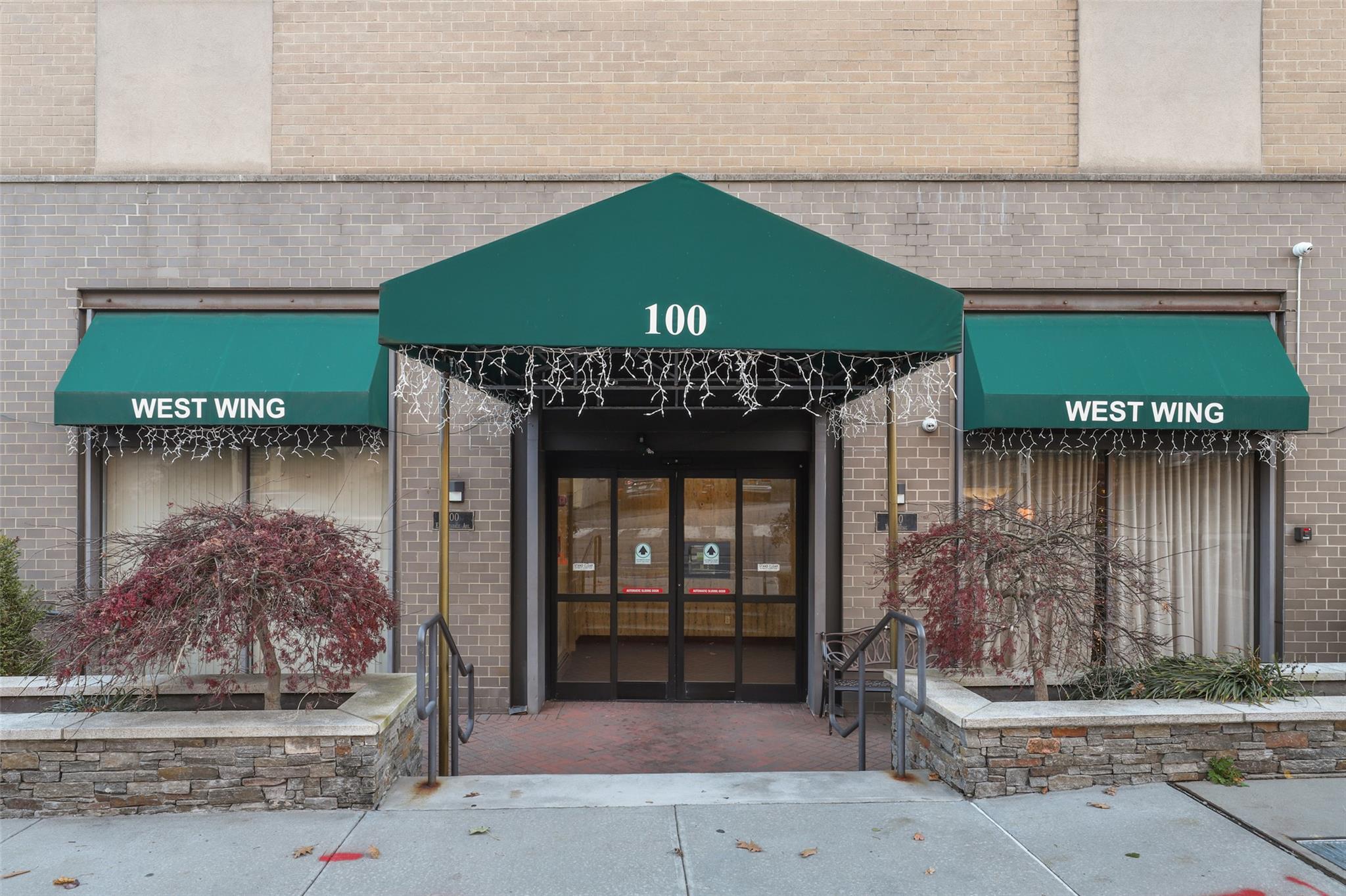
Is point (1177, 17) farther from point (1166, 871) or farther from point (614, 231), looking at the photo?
point (1166, 871)

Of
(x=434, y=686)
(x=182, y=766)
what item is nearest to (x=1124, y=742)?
(x=434, y=686)

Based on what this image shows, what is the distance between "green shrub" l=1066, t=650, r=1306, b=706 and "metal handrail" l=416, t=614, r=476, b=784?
468 cm

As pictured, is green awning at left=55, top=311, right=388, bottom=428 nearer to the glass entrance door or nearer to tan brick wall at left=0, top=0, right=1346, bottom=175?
tan brick wall at left=0, top=0, right=1346, bottom=175

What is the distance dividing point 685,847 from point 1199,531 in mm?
6955

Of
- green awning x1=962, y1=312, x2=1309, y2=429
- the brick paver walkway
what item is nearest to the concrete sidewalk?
the brick paver walkway


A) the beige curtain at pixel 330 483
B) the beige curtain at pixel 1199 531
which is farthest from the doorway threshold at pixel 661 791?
the beige curtain at pixel 1199 531

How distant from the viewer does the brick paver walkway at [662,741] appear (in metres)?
6.45

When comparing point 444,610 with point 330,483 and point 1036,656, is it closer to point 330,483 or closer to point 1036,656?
point 330,483

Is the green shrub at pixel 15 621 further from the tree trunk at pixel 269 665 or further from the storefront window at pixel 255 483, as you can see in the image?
the tree trunk at pixel 269 665

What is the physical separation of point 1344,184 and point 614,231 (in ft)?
26.9

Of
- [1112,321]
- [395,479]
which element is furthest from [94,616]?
[1112,321]

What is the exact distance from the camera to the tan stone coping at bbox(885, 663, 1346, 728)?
16.4 feet

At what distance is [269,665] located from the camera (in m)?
5.12

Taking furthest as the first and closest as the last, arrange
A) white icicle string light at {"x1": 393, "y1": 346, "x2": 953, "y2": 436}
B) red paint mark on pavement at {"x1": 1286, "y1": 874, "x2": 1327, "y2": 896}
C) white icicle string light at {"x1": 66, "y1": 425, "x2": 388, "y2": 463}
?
white icicle string light at {"x1": 66, "y1": 425, "x2": 388, "y2": 463}, white icicle string light at {"x1": 393, "y1": 346, "x2": 953, "y2": 436}, red paint mark on pavement at {"x1": 1286, "y1": 874, "x2": 1327, "y2": 896}
